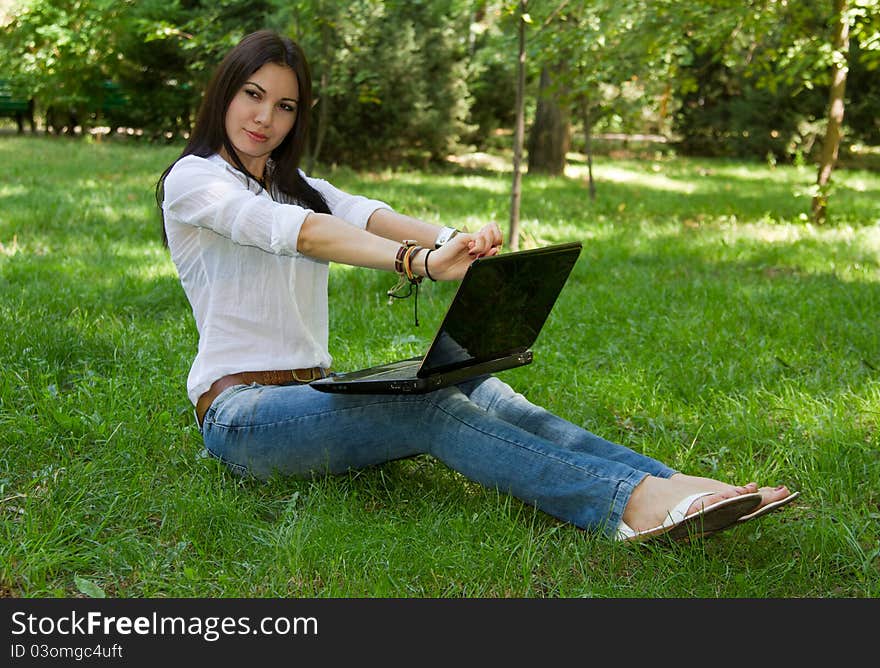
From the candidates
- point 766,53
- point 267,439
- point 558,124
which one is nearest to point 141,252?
point 267,439

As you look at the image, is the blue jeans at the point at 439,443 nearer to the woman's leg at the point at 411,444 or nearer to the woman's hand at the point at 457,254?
the woman's leg at the point at 411,444

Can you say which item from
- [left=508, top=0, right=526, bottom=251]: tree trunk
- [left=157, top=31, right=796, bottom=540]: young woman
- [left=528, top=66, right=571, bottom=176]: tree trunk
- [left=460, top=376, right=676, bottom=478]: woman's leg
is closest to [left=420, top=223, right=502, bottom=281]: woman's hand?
[left=157, top=31, right=796, bottom=540]: young woman

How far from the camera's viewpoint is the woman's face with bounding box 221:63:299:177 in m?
3.15

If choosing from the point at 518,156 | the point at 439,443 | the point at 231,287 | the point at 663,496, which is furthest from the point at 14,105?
the point at 663,496

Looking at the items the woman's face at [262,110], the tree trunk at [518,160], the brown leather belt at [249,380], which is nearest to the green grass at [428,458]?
the brown leather belt at [249,380]

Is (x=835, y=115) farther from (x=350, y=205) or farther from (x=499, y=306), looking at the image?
(x=499, y=306)

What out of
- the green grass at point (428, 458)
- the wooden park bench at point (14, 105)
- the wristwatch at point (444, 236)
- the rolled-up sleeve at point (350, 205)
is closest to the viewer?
the green grass at point (428, 458)

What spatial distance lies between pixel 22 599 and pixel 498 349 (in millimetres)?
1534

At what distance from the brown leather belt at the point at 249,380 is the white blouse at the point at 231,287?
19mm

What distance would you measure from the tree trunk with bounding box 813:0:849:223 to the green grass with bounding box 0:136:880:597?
1.66 metres

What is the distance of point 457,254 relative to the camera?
8.75 ft

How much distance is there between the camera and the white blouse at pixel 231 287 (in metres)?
2.96

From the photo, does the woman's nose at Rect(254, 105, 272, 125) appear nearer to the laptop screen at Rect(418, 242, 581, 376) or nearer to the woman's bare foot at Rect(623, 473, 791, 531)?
the laptop screen at Rect(418, 242, 581, 376)

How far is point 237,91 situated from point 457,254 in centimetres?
106
